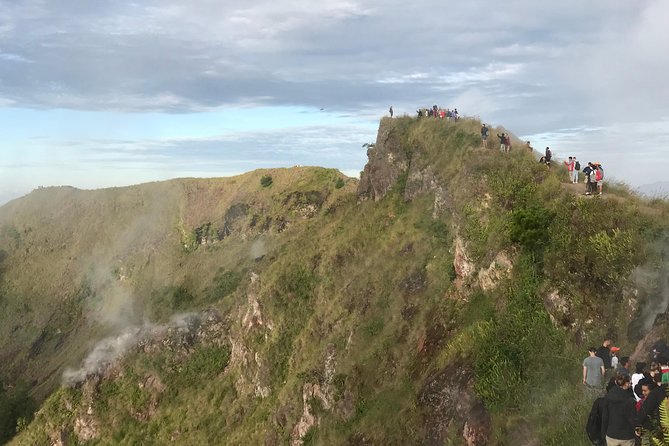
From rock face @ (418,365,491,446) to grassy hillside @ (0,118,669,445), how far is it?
0.10m

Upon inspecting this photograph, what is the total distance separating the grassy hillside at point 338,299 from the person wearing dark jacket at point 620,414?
451 cm

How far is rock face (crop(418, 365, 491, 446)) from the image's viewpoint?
1941 cm

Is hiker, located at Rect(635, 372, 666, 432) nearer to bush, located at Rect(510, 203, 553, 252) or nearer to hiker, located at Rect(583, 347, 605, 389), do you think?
hiker, located at Rect(583, 347, 605, 389)

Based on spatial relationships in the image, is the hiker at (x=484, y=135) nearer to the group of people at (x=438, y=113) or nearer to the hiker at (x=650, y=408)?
the group of people at (x=438, y=113)

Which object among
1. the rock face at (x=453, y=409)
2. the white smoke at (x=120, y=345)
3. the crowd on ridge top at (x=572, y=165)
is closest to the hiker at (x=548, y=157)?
the crowd on ridge top at (x=572, y=165)

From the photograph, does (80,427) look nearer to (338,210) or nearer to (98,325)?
(98,325)

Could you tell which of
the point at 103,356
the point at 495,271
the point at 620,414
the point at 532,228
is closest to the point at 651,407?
the point at 620,414

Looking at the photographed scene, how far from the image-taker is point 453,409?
71.3ft

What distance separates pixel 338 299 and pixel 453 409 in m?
19.2

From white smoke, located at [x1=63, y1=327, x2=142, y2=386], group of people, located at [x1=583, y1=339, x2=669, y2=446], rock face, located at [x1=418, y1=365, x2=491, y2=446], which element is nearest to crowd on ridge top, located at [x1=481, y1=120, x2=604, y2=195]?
rock face, located at [x1=418, y1=365, x2=491, y2=446]

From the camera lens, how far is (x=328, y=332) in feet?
127

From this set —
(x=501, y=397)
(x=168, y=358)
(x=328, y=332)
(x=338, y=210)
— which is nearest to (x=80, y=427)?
(x=168, y=358)

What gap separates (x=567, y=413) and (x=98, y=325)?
2519 inches

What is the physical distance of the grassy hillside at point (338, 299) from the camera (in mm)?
20359
